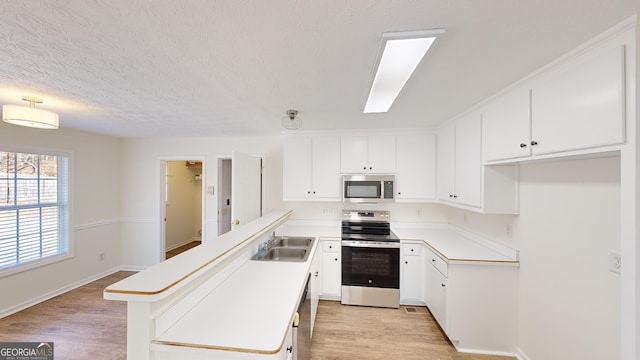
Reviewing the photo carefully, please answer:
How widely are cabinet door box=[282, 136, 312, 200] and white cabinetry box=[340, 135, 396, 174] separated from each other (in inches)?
20.9

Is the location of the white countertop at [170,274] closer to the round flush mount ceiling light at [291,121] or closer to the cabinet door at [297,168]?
the round flush mount ceiling light at [291,121]

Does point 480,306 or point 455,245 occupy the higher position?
point 455,245

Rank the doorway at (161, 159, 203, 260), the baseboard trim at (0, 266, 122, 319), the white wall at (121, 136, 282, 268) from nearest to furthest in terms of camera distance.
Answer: the baseboard trim at (0, 266, 122, 319) < the white wall at (121, 136, 282, 268) < the doorway at (161, 159, 203, 260)

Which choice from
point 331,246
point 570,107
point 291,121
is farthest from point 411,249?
point 291,121

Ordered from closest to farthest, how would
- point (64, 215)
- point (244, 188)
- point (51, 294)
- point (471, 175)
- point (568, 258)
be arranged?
1. point (568, 258)
2. point (471, 175)
3. point (244, 188)
4. point (51, 294)
5. point (64, 215)

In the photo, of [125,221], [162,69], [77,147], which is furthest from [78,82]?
[125,221]

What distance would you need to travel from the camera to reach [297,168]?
3.40m

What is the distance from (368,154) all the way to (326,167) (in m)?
0.65

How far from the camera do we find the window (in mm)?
2730

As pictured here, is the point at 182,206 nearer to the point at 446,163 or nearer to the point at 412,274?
the point at 412,274

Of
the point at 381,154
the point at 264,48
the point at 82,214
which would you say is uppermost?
the point at 264,48

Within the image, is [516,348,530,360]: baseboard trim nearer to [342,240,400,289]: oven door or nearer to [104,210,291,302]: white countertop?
[342,240,400,289]: oven door

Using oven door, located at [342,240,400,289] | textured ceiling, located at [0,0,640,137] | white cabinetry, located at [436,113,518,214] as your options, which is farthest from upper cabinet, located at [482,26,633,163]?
oven door, located at [342,240,400,289]

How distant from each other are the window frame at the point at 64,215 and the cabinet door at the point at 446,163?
5433mm
